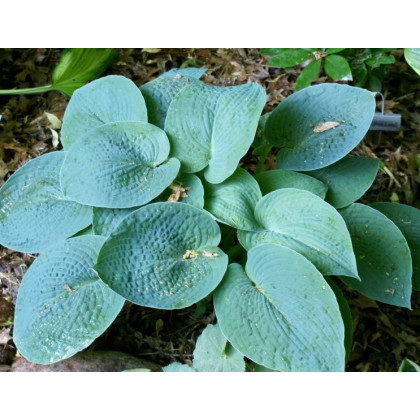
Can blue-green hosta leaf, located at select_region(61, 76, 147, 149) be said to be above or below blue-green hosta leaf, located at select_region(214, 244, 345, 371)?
above

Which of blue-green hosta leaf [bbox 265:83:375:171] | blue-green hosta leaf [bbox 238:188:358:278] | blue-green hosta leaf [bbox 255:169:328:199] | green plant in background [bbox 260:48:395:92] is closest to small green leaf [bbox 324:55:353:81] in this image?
green plant in background [bbox 260:48:395:92]

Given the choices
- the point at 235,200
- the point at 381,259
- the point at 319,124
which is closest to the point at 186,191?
the point at 235,200

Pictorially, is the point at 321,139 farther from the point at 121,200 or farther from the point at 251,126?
the point at 121,200

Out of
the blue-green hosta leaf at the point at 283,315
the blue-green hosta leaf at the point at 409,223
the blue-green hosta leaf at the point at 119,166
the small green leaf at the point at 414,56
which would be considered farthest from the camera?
the small green leaf at the point at 414,56

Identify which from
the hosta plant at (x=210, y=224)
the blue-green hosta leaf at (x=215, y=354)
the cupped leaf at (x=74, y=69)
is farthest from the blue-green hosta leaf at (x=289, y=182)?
the cupped leaf at (x=74, y=69)

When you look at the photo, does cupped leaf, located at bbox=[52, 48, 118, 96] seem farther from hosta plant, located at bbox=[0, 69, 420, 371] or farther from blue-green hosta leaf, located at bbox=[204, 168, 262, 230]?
blue-green hosta leaf, located at bbox=[204, 168, 262, 230]

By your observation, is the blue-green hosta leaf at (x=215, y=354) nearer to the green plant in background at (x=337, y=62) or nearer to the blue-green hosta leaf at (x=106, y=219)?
the blue-green hosta leaf at (x=106, y=219)
